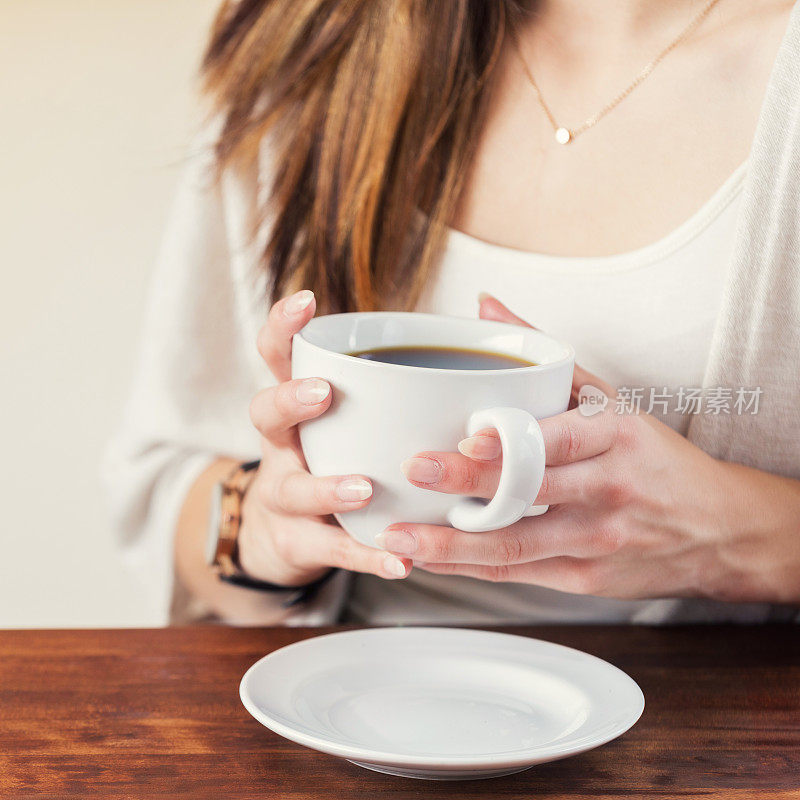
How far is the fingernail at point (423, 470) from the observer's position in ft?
1.30

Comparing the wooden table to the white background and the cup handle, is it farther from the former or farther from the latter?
the white background

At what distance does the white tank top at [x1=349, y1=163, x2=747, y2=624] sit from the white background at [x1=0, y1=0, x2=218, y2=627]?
810 mm

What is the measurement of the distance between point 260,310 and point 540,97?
317mm

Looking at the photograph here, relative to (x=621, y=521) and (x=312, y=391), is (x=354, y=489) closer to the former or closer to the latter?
(x=312, y=391)

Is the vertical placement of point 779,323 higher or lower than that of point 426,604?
higher

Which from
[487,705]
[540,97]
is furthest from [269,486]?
[540,97]

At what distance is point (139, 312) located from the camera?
1451 mm

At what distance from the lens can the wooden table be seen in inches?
16.0

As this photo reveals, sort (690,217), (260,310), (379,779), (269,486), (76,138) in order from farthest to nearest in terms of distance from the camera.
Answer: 1. (76,138)
2. (260,310)
3. (690,217)
4. (269,486)
5. (379,779)

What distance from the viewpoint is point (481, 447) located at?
0.39 m

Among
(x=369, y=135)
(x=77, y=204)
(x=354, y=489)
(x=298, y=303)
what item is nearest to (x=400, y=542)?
(x=354, y=489)

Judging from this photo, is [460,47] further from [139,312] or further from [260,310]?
[139,312]

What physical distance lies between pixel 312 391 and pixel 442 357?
109mm

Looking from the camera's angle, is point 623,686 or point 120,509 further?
point 120,509
